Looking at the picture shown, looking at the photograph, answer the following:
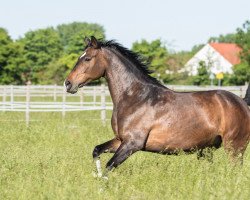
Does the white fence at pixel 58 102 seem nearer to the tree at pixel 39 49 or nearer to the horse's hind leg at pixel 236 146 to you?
the horse's hind leg at pixel 236 146

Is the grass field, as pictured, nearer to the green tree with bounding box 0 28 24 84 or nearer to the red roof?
the green tree with bounding box 0 28 24 84

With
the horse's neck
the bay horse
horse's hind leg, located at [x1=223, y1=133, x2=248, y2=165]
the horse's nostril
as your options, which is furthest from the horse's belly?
the horse's nostril

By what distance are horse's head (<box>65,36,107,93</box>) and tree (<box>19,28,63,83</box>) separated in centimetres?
6203

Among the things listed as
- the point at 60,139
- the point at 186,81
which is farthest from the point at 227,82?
the point at 60,139

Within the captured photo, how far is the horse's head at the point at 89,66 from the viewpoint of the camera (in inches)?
342

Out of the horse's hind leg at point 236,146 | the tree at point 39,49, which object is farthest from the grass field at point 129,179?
the tree at point 39,49

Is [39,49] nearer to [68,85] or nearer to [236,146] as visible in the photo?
[68,85]

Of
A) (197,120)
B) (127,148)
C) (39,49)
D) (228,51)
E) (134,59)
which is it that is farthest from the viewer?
(228,51)

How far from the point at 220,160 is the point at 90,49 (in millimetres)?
2378

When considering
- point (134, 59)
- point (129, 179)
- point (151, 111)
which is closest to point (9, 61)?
point (134, 59)

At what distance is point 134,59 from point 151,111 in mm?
875

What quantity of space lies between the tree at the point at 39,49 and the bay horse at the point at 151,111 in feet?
204

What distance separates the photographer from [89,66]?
8742 mm

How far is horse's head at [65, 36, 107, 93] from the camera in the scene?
28.5ft
